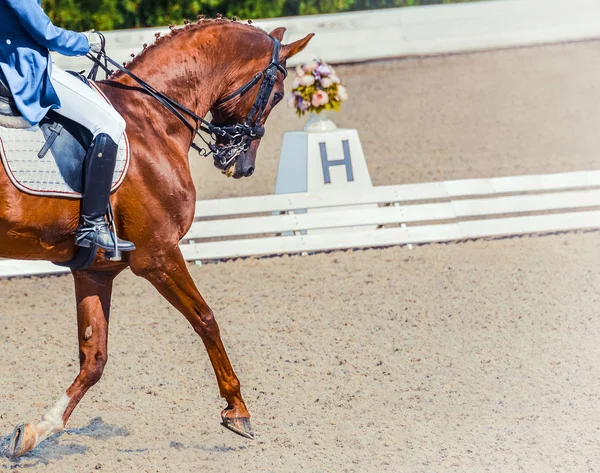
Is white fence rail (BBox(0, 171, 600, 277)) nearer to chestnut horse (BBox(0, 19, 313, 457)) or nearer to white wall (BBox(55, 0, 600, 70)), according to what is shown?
chestnut horse (BBox(0, 19, 313, 457))

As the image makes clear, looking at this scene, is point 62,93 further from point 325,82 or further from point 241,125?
point 325,82

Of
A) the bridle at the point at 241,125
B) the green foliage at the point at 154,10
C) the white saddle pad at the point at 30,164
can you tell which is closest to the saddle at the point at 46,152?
the white saddle pad at the point at 30,164

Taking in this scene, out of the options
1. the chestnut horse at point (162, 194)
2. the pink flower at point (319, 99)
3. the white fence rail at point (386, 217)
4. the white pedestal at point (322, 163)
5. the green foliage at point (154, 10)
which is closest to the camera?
the chestnut horse at point (162, 194)

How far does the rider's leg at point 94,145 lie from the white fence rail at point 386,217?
15.1ft

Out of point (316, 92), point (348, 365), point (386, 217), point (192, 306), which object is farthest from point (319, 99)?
point (192, 306)

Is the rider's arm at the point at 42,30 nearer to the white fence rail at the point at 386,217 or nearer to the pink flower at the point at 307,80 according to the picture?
the white fence rail at the point at 386,217

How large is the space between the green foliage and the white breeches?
13.1m

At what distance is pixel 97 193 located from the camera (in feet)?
13.4

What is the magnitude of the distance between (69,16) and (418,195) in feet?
32.6

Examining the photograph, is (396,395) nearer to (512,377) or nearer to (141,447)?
(512,377)

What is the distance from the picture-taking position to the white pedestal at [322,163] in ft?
31.3

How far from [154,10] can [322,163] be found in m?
8.92

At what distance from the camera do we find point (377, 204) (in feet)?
31.2

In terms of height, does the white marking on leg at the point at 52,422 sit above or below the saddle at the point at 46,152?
below
